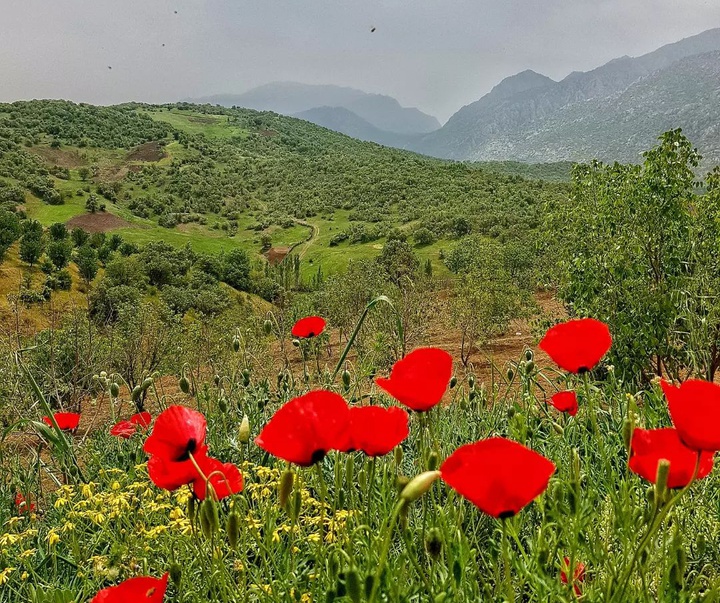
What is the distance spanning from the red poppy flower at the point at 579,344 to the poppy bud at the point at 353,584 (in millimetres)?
990

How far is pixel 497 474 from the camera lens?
0.98 m

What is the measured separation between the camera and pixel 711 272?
6.00 m

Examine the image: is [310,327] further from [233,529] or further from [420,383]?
[233,529]

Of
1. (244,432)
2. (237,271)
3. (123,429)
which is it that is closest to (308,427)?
(244,432)

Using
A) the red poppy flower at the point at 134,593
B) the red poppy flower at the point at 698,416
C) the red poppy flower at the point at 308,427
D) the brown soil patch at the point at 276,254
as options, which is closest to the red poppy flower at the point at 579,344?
the red poppy flower at the point at 698,416

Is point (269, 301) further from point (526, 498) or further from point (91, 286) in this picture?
point (526, 498)

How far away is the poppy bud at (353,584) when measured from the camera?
36.3 inches

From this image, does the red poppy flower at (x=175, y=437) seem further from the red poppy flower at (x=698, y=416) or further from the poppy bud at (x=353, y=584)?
the red poppy flower at (x=698, y=416)

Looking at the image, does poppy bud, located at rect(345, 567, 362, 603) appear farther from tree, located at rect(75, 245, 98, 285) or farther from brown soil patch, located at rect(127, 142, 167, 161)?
brown soil patch, located at rect(127, 142, 167, 161)

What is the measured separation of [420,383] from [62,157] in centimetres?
8188

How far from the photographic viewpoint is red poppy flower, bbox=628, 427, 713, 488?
1133 mm

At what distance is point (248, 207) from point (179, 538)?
7046 cm

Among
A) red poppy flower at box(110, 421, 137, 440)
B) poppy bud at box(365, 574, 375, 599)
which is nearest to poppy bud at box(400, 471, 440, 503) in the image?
poppy bud at box(365, 574, 375, 599)

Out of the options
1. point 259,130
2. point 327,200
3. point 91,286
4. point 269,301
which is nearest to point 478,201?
point 327,200
